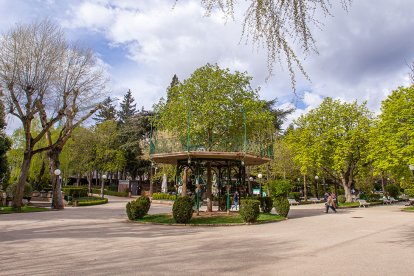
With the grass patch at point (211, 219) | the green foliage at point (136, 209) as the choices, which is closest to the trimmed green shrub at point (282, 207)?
the grass patch at point (211, 219)

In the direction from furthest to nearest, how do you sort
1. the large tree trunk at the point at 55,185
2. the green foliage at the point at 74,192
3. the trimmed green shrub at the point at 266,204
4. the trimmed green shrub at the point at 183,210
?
the green foliage at the point at 74,192
the large tree trunk at the point at 55,185
the trimmed green shrub at the point at 266,204
the trimmed green shrub at the point at 183,210

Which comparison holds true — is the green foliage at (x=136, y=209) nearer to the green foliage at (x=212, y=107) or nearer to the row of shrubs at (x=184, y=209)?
the row of shrubs at (x=184, y=209)

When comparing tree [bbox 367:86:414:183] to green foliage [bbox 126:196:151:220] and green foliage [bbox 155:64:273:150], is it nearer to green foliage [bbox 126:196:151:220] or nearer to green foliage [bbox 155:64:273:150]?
green foliage [bbox 155:64:273:150]

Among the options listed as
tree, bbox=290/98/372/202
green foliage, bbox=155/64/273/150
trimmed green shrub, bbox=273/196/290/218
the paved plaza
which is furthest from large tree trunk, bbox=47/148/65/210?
tree, bbox=290/98/372/202

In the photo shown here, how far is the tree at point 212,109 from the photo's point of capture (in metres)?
20.1

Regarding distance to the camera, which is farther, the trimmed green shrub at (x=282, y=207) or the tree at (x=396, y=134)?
the tree at (x=396, y=134)

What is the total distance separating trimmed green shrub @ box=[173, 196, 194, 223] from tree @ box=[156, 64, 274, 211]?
156 inches

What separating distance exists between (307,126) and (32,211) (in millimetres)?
28156

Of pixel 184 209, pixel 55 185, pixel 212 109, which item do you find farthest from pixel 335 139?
pixel 55 185

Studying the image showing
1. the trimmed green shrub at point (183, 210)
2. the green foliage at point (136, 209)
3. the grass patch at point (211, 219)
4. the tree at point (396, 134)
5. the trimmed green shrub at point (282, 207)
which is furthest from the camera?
the tree at point (396, 134)

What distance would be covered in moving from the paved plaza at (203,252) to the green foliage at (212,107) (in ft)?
28.8

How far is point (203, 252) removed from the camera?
29.3ft

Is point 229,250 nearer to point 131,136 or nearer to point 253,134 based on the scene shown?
point 253,134

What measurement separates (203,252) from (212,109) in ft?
39.8
